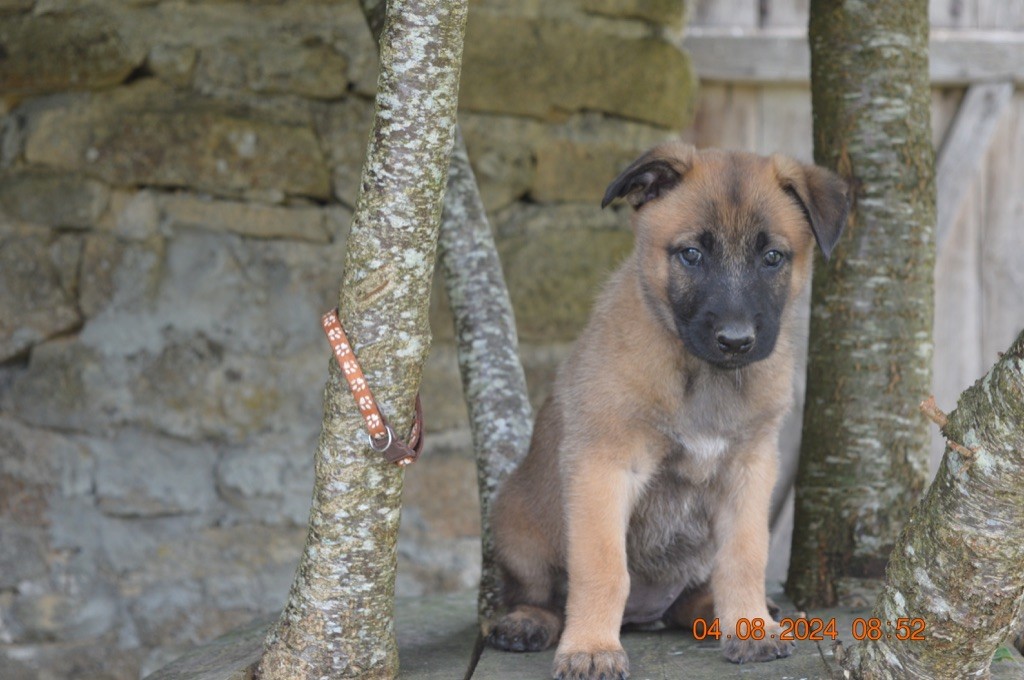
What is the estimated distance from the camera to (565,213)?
4598 mm

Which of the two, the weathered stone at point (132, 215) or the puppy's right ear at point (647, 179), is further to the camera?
the weathered stone at point (132, 215)

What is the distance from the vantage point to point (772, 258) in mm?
3021

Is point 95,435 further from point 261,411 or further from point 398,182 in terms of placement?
point 398,182

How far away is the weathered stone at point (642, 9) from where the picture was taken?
453 cm

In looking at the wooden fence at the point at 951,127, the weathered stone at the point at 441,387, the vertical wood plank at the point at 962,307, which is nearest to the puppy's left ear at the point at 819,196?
the weathered stone at the point at 441,387

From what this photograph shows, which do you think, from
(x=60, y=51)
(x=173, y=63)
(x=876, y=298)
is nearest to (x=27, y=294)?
(x=60, y=51)

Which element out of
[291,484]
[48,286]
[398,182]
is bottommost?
[291,484]

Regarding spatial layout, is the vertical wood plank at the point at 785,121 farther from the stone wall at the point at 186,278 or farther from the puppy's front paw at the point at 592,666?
the puppy's front paw at the point at 592,666

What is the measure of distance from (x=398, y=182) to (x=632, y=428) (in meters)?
0.90

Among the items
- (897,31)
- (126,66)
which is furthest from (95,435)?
(897,31)

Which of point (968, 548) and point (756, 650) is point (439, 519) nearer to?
point (756, 650)

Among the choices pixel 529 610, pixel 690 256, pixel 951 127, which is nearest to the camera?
pixel 690 256

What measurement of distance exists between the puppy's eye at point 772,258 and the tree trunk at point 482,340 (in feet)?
2.89

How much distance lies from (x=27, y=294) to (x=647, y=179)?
2533 millimetres
